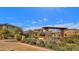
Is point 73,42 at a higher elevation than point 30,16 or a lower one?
lower

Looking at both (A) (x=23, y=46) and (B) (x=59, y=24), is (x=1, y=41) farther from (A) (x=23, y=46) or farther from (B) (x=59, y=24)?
(B) (x=59, y=24)

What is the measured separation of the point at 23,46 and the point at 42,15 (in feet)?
1.50

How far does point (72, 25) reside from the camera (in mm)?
4520

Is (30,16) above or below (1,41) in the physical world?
above

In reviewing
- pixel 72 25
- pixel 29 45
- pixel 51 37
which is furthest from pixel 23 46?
pixel 72 25

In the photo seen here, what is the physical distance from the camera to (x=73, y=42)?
4531 millimetres

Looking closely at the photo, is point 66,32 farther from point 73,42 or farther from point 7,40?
point 7,40

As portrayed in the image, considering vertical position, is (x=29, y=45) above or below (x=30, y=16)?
below

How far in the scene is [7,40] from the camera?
4539 millimetres

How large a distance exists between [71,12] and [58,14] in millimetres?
165

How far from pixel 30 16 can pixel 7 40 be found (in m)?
0.42
